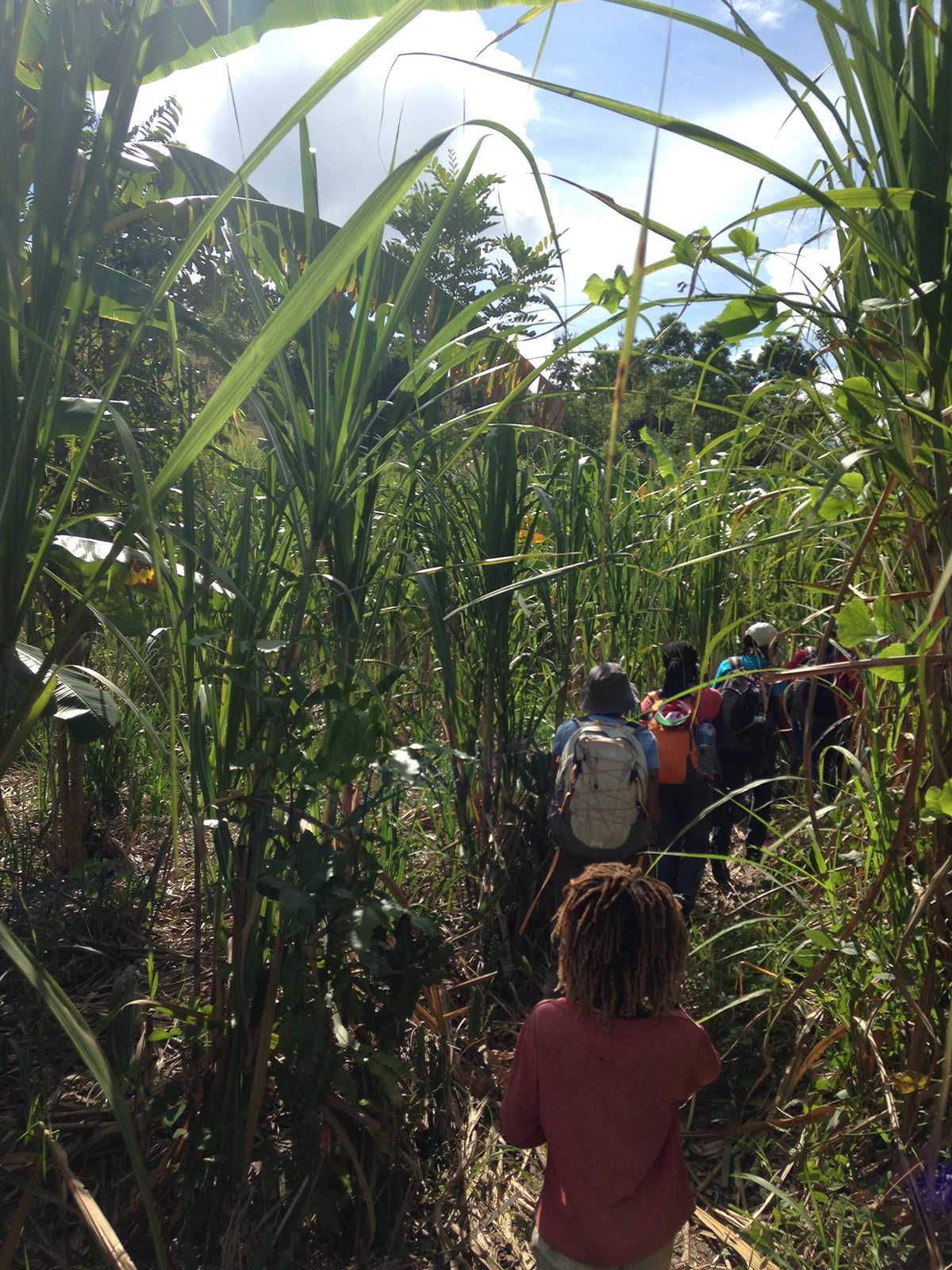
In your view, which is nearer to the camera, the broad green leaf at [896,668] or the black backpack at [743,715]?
the broad green leaf at [896,668]

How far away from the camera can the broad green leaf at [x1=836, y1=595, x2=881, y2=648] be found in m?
1.35

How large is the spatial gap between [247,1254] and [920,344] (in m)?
2.02

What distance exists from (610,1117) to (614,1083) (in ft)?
0.17

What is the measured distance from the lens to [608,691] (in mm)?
3211

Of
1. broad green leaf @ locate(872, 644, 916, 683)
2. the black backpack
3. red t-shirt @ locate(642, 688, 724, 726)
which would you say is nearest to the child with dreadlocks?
broad green leaf @ locate(872, 644, 916, 683)

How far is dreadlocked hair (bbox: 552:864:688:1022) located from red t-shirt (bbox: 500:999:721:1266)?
0.12 feet

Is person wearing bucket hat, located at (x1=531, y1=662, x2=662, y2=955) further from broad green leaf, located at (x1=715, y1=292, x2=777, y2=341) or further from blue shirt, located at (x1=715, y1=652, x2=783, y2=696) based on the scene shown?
broad green leaf, located at (x1=715, y1=292, x2=777, y2=341)

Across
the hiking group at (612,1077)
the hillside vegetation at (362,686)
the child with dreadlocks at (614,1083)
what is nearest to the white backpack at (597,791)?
the hillside vegetation at (362,686)

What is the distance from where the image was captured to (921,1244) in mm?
1869

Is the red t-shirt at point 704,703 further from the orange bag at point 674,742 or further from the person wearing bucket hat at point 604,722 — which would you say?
the person wearing bucket hat at point 604,722

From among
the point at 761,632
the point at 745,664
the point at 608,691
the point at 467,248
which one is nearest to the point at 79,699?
the point at 608,691

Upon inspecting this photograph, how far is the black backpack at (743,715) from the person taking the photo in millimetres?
4309

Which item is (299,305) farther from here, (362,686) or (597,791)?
(597,791)

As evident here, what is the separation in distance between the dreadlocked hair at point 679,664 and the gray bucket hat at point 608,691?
43 cm
